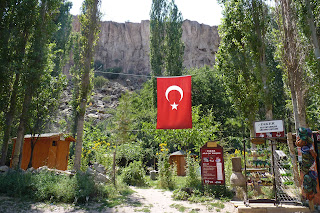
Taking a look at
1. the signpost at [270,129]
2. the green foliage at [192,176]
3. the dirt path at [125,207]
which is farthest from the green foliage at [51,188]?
the signpost at [270,129]

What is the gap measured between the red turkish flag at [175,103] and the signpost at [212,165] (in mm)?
1128

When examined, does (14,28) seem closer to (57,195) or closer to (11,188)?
(11,188)

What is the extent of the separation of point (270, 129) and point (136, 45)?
49610mm

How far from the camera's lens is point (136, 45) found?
2093 inches

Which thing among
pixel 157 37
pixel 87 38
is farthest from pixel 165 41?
pixel 87 38

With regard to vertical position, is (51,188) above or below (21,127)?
below

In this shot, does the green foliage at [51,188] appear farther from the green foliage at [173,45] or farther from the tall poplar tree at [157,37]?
the green foliage at [173,45]

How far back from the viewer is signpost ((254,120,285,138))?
654 centimetres

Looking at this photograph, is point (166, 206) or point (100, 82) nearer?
point (166, 206)

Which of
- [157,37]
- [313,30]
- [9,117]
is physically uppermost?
[157,37]

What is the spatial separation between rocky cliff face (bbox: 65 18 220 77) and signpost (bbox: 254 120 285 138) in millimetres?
43304

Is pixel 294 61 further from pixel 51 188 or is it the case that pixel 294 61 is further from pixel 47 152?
pixel 47 152

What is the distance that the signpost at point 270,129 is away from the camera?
654 centimetres

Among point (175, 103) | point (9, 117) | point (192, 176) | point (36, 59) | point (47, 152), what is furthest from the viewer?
point (47, 152)
